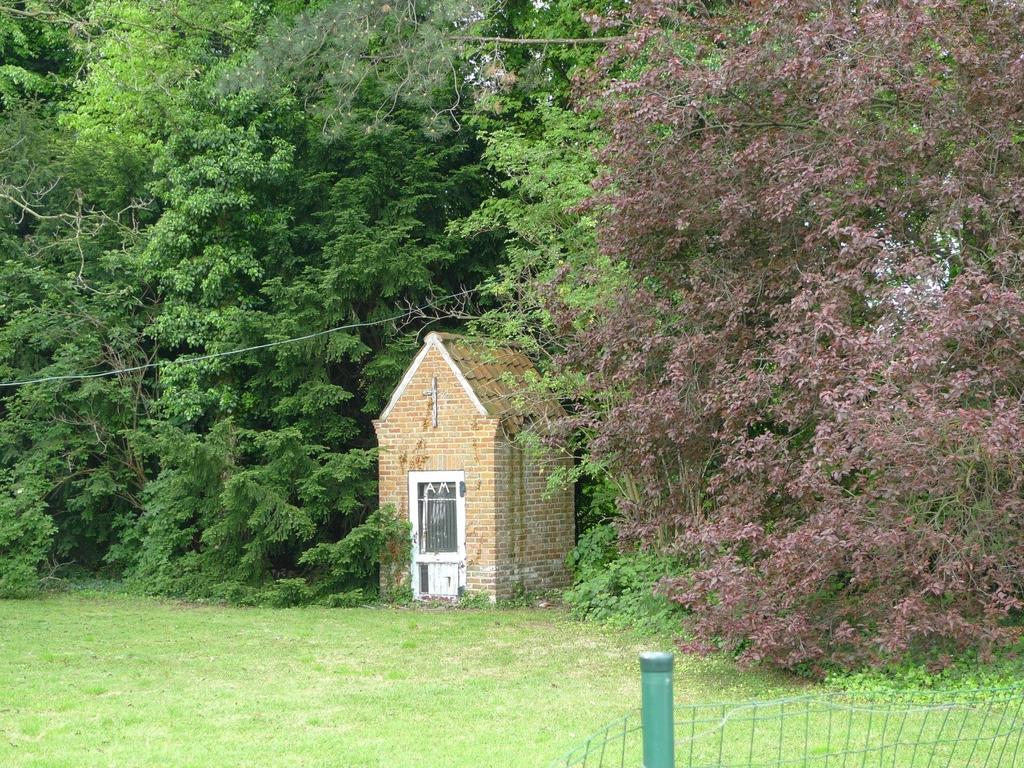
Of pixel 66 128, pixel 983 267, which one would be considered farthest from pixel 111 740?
pixel 66 128

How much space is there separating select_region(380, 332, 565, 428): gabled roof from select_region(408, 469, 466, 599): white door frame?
1047 mm

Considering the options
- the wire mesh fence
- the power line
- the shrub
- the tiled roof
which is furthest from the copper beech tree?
the shrub

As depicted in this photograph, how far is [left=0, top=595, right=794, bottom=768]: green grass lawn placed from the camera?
7.46 meters

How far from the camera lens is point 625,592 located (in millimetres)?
14047

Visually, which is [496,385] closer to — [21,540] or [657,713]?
[21,540]

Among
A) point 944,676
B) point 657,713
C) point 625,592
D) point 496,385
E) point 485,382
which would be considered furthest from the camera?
point 496,385

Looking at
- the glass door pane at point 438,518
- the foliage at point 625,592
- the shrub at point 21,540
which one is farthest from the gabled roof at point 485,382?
the shrub at point 21,540

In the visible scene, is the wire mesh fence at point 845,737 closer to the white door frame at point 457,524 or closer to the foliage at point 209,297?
the white door frame at point 457,524

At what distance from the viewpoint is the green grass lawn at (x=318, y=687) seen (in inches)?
294

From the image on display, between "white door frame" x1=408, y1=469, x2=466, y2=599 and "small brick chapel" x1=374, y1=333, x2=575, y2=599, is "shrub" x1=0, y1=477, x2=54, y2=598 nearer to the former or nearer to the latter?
"small brick chapel" x1=374, y1=333, x2=575, y2=599

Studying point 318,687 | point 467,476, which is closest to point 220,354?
point 467,476

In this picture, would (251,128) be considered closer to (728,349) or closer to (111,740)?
(728,349)

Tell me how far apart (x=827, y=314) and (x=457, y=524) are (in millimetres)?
8409

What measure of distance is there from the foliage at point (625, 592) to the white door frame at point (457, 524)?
5.49 feet
